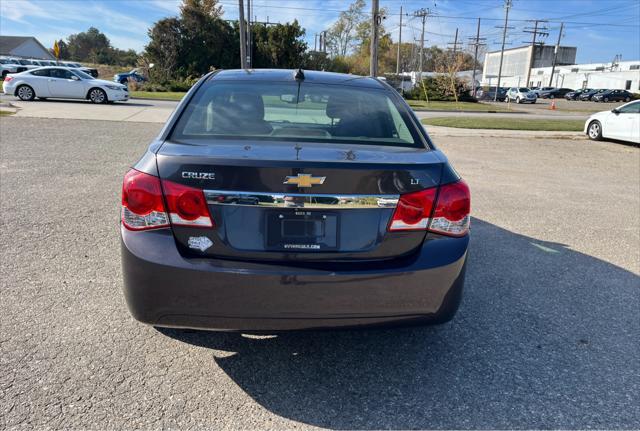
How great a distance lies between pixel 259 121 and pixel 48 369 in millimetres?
1871

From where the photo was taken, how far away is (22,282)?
11.8 feet

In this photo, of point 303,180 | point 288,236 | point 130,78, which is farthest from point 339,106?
point 130,78

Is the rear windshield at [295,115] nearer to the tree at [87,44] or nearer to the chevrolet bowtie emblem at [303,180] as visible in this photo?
the chevrolet bowtie emblem at [303,180]

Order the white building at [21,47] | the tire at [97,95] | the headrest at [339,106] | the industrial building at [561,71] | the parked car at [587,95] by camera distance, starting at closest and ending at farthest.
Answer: the headrest at [339,106]
the tire at [97,95]
the parked car at [587,95]
the industrial building at [561,71]
the white building at [21,47]

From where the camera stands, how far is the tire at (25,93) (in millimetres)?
20344

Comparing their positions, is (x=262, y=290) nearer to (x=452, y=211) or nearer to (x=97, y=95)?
(x=452, y=211)

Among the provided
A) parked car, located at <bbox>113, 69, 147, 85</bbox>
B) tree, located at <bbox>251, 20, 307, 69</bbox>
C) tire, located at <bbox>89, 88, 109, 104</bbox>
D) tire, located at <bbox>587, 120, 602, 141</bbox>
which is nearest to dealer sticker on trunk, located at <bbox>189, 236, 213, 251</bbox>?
tire, located at <bbox>587, 120, 602, 141</bbox>

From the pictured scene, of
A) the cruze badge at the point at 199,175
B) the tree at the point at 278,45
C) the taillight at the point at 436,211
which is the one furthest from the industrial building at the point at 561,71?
the cruze badge at the point at 199,175

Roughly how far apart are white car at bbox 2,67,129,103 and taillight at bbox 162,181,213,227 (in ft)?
69.9

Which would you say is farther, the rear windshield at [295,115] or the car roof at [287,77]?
the car roof at [287,77]

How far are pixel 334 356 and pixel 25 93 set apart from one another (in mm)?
22878

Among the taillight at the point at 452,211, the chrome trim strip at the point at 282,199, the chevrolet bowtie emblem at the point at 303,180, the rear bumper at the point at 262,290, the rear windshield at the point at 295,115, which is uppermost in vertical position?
the rear windshield at the point at 295,115

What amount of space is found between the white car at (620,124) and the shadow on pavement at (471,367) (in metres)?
12.5

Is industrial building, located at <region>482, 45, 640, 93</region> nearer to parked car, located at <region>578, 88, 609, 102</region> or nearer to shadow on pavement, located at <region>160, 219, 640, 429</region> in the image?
parked car, located at <region>578, 88, 609, 102</region>
